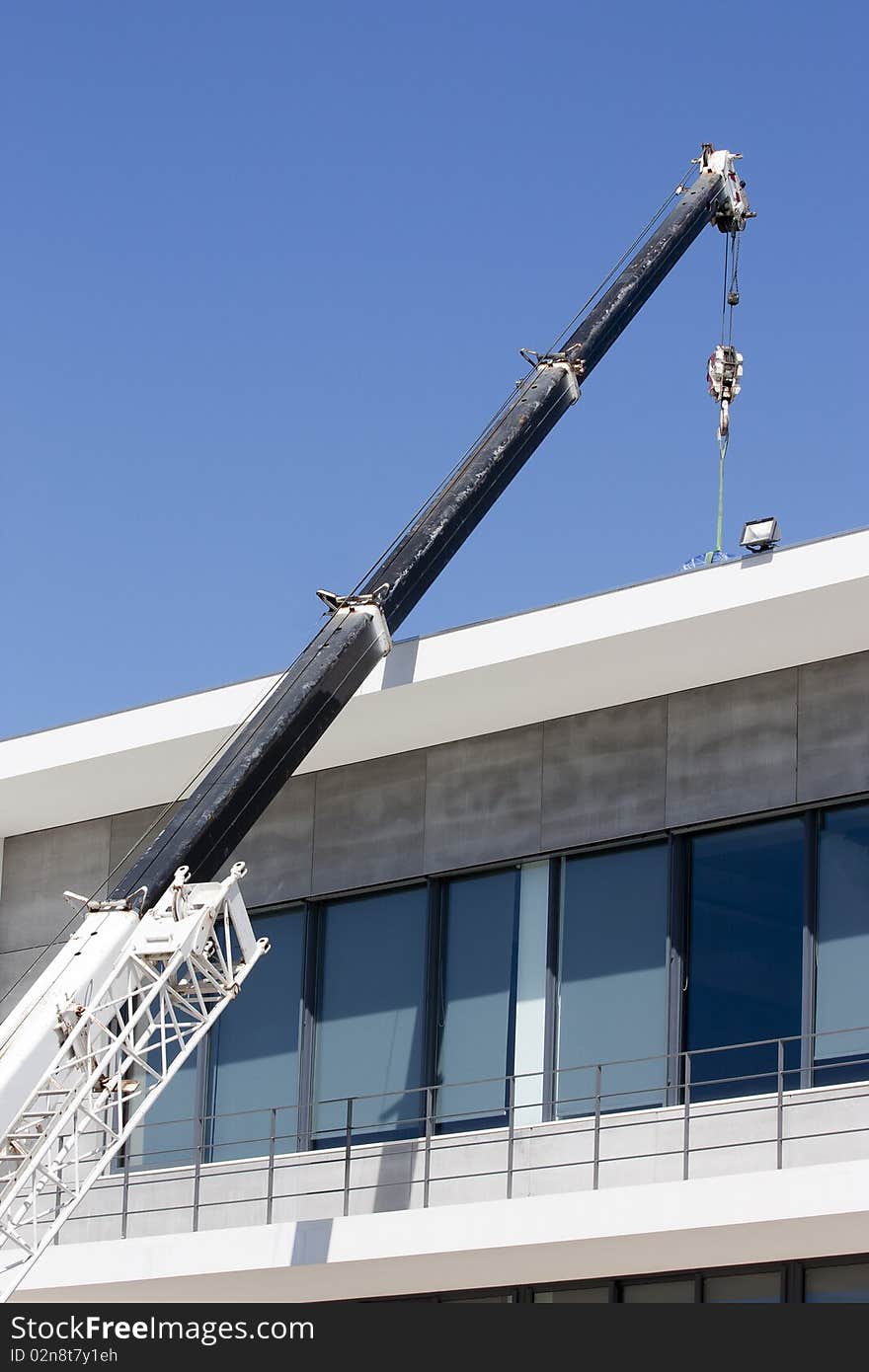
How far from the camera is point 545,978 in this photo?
66.9 feet

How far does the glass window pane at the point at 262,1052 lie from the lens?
2183 centimetres

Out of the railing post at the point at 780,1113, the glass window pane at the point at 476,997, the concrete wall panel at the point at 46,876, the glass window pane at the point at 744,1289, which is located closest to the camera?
the railing post at the point at 780,1113

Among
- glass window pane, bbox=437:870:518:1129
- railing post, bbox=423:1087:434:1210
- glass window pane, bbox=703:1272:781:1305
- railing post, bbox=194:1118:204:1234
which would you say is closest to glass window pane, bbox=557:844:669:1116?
glass window pane, bbox=437:870:518:1129

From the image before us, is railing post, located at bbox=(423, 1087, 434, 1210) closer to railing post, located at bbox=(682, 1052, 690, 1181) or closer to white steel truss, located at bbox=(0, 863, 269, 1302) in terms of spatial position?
railing post, located at bbox=(682, 1052, 690, 1181)

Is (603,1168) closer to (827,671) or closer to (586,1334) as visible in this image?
(586,1334)

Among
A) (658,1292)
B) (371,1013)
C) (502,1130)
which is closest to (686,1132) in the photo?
(658,1292)

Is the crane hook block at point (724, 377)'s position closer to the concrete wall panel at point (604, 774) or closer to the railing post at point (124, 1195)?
the concrete wall panel at point (604, 774)

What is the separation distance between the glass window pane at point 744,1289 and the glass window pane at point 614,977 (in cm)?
163

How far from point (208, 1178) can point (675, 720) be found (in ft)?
21.5

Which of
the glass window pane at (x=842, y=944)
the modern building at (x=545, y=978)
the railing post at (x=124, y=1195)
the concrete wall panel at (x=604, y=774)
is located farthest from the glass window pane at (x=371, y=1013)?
the glass window pane at (x=842, y=944)

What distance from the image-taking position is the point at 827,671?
63.6 ft

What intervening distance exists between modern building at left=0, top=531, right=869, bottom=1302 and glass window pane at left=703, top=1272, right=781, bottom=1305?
1.4 inches

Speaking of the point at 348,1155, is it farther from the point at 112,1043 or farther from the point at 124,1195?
the point at 112,1043

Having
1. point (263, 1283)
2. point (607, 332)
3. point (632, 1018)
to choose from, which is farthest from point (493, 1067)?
point (607, 332)
